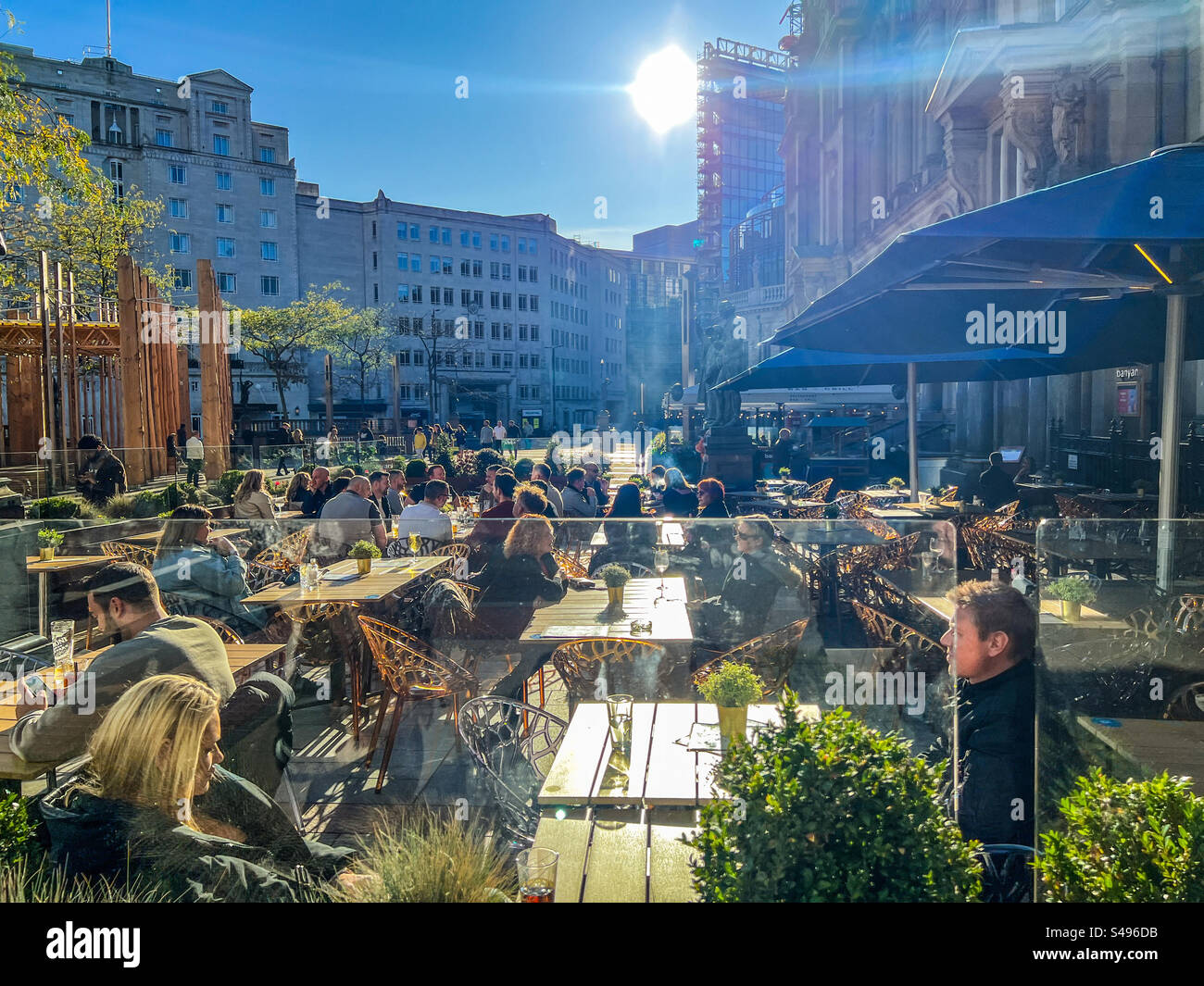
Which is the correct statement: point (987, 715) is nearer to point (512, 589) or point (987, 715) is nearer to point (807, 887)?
point (807, 887)

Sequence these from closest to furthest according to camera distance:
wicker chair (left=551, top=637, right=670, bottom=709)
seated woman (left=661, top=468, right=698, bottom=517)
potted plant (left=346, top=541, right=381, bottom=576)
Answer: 1. wicker chair (left=551, top=637, right=670, bottom=709)
2. potted plant (left=346, top=541, right=381, bottom=576)
3. seated woman (left=661, top=468, right=698, bottom=517)

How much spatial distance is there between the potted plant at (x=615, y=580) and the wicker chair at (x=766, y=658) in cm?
105

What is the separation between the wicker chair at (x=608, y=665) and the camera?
5.62m

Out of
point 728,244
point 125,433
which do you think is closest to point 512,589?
point 125,433

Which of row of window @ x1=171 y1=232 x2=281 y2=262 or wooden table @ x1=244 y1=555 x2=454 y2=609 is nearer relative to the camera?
wooden table @ x1=244 y1=555 x2=454 y2=609

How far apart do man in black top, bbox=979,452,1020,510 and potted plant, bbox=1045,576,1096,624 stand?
333 inches

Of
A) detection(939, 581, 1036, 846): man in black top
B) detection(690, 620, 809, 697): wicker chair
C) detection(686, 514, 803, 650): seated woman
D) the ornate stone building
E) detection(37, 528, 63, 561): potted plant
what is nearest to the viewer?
detection(939, 581, 1036, 846): man in black top

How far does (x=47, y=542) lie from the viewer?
20.1ft

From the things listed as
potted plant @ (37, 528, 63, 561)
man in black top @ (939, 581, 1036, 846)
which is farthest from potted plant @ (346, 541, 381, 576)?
man in black top @ (939, 581, 1036, 846)

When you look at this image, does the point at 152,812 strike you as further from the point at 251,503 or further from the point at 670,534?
the point at 251,503

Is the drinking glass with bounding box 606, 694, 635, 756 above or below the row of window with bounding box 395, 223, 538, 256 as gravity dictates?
below

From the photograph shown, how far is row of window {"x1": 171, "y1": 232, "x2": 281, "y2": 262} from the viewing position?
209 ft

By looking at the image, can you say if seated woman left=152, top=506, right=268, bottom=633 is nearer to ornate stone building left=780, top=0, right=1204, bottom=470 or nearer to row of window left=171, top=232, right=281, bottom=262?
ornate stone building left=780, top=0, right=1204, bottom=470
